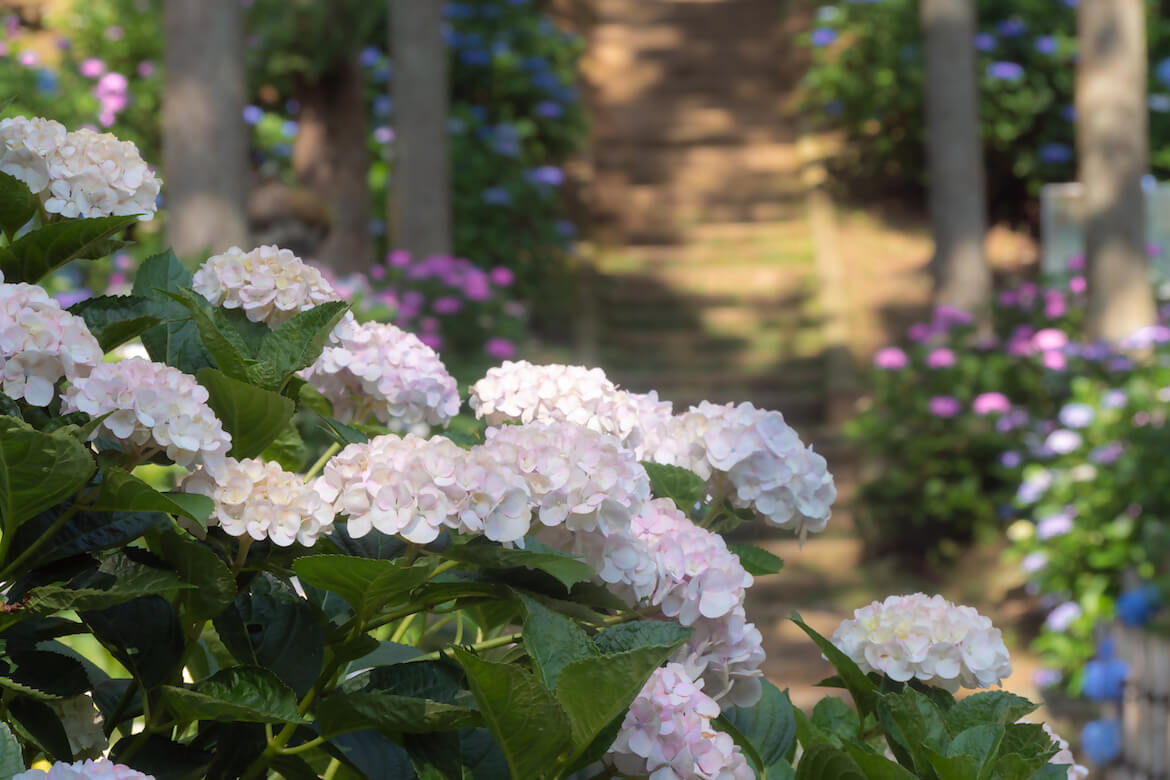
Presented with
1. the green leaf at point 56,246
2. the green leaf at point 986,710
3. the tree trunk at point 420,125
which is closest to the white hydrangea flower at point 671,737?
the green leaf at point 986,710

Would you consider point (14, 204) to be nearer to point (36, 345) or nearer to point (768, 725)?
point (36, 345)

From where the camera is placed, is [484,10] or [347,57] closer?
[347,57]

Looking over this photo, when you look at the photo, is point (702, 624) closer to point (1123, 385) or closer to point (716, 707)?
point (716, 707)

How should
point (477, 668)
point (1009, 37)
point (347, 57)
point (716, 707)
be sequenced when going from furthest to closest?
point (1009, 37)
point (347, 57)
point (716, 707)
point (477, 668)

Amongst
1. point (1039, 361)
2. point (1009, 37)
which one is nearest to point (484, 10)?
point (1009, 37)

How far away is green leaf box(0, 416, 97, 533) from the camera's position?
81cm

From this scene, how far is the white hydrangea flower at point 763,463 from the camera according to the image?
1.16m

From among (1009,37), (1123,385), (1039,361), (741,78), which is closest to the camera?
(1123,385)

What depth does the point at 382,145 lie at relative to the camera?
9266 millimetres

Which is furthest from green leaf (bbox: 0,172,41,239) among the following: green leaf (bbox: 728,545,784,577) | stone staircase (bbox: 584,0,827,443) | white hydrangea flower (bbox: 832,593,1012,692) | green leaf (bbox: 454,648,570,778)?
stone staircase (bbox: 584,0,827,443)

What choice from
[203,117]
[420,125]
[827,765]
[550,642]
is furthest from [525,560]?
[420,125]

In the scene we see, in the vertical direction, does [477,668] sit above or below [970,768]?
above

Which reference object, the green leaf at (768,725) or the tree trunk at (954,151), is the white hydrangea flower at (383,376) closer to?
the green leaf at (768,725)

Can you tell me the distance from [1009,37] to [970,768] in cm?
883
